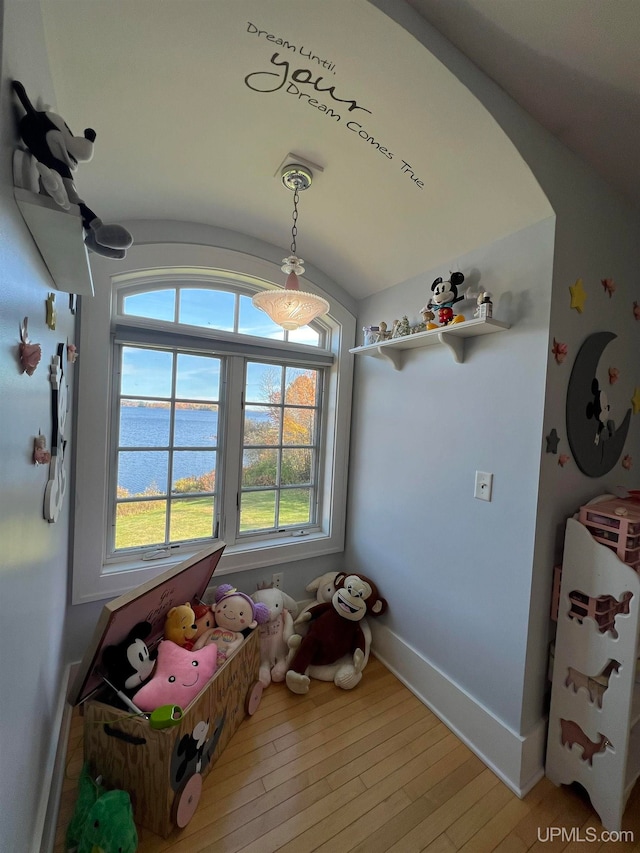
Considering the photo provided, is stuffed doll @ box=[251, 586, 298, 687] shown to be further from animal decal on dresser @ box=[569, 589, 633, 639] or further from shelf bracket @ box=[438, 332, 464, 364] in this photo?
shelf bracket @ box=[438, 332, 464, 364]

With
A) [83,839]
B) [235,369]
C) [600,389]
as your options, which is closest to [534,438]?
[600,389]

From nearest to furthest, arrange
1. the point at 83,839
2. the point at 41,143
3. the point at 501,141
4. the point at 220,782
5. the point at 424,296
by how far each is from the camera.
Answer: the point at 41,143, the point at 83,839, the point at 501,141, the point at 220,782, the point at 424,296

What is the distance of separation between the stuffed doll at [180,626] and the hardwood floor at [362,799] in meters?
0.47

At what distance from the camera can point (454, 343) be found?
1.51 m

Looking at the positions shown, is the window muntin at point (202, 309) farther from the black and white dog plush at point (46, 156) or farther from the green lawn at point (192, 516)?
the black and white dog plush at point (46, 156)

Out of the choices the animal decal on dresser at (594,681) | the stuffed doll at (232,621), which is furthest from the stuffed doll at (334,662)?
the animal decal on dresser at (594,681)

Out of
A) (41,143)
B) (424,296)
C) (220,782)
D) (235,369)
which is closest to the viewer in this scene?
(41,143)

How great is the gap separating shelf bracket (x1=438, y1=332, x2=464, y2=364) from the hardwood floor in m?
1.69

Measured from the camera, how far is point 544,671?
1373 mm

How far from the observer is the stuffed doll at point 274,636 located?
176 cm

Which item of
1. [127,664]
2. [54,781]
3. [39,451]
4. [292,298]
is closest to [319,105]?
[292,298]

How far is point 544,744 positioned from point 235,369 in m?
2.22

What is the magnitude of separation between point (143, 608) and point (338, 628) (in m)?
1.05

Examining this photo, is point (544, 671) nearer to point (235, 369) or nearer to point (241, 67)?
point (235, 369)
